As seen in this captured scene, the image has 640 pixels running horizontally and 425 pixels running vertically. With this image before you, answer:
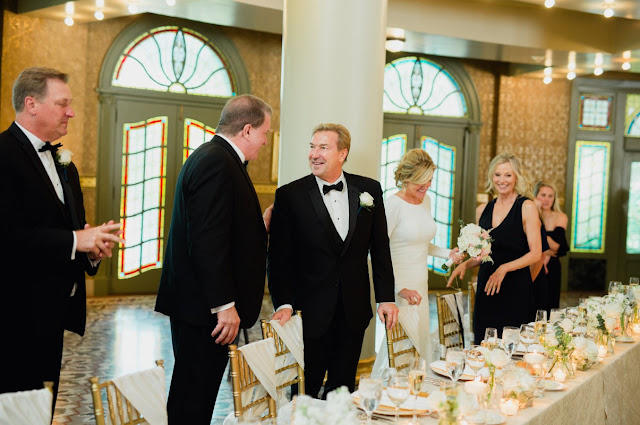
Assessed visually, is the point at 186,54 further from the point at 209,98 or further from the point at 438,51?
the point at 438,51

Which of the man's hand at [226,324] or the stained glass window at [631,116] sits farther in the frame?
the stained glass window at [631,116]

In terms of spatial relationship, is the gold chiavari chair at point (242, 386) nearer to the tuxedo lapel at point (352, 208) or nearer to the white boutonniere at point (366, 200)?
the tuxedo lapel at point (352, 208)

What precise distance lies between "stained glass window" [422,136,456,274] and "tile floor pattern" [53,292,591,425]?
8.14 feet

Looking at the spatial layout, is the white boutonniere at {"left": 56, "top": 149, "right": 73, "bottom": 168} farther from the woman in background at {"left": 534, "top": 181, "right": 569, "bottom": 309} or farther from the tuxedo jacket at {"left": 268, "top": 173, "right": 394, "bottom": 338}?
the woman in background at {"left": 534, "top": 181, "right": 569, "bottom": 309}

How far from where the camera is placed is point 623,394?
12.2 feet

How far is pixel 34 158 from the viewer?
2.91 meters

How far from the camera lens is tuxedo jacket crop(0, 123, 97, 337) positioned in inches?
110

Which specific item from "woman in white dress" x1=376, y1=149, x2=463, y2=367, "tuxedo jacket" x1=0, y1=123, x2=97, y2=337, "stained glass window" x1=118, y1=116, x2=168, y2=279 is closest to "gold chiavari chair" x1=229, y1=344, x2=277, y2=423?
"tuxedo jacket" x1=0, y1=123, x2=97, y2=337

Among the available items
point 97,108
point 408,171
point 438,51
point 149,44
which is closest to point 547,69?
point 438,51

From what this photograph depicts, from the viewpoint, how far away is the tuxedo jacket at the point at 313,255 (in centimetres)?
382

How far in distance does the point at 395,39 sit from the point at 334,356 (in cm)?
634

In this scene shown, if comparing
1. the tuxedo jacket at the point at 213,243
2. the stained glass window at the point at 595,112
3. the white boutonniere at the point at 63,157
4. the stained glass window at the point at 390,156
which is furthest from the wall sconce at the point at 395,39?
the white boutonniere at the point at 63,157

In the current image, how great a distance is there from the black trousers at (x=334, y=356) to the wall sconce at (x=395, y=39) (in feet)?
19.5

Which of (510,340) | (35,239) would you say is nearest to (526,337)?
(510,340)
